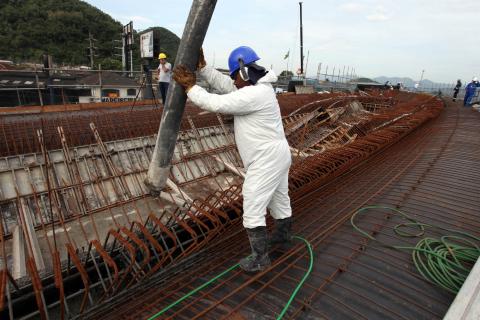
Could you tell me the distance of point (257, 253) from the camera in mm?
3020

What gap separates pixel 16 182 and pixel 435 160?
28.2 feet

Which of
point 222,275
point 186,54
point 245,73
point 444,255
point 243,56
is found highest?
point 186,54

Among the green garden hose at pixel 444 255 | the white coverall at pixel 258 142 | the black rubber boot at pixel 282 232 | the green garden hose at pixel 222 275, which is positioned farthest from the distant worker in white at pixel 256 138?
the green garden hose at pixel 444 255

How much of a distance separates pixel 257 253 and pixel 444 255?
1835mm

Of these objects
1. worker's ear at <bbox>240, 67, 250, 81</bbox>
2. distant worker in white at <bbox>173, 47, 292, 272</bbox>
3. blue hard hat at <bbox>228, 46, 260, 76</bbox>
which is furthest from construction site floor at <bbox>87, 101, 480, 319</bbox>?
blue hard hat at <bbox>228, 46, 260, 76</bbox>

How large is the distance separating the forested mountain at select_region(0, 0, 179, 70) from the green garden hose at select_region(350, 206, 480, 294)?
6964cm

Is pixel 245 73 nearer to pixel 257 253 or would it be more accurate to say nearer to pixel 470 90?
pixel 257 253

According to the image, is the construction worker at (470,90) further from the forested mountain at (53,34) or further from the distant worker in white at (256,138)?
the forested mountain at (53,34)

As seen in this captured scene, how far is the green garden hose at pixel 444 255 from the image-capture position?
8.57ft

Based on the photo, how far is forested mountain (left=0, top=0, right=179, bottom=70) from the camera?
69062 mm

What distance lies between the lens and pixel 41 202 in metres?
5.83

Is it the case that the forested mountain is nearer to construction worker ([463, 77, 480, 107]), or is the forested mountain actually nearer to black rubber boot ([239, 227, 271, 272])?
construction worker ([463, 77, 480, 107])

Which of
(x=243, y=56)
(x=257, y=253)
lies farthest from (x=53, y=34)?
(x=257, y=253)

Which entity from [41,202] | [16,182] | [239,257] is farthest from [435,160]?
[16,182]
